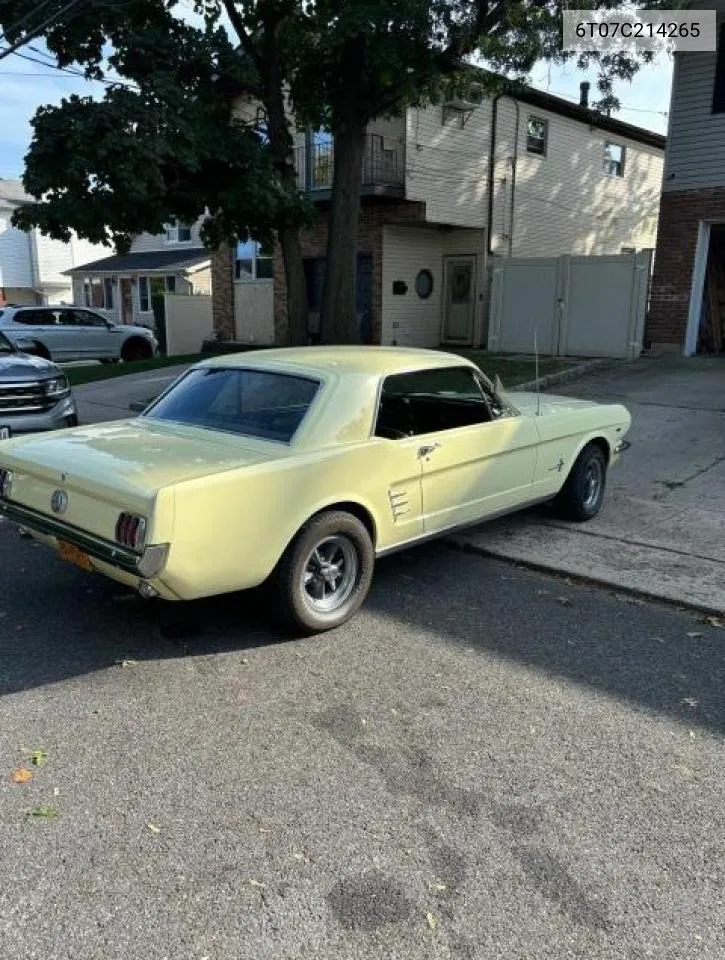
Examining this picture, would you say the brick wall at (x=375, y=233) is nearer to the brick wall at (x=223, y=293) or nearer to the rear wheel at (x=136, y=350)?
the brick wall at (x=223, y=293)

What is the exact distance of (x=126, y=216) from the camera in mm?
11102

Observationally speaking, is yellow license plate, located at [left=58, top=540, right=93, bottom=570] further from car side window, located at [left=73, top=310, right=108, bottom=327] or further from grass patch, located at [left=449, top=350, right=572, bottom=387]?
car side window, located at [left=73, top=310, right=108, bottom=327]

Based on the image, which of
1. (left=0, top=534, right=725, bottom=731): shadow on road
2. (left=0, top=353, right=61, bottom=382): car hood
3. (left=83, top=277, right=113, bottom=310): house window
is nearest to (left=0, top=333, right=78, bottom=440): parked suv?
(left=0, top=353, right=61, bottom=382): car hood

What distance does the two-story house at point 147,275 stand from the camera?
2864 centimetres

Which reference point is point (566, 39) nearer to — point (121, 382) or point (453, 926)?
point (121, 382)

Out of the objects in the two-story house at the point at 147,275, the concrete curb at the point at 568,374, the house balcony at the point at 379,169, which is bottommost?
the concrete curb at the point at 568,374

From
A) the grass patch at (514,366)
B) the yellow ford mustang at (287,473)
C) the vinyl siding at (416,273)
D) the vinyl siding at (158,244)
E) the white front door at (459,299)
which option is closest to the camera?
the yellow ford mustang at (287,473)

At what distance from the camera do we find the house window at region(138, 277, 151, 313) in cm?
3122

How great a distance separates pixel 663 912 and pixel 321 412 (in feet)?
9.48

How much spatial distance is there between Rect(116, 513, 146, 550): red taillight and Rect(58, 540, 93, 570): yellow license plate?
0.35 metres

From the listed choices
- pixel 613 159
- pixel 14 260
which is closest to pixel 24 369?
pixel 613 159

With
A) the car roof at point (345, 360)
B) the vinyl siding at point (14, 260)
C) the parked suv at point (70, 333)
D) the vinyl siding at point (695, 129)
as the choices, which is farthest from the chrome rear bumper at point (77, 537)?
the vinyl siding at point (14, 260)

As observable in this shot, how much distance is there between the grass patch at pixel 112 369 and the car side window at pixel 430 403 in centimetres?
1160

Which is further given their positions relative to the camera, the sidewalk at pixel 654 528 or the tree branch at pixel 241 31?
the tree branch at pixel 241 31
